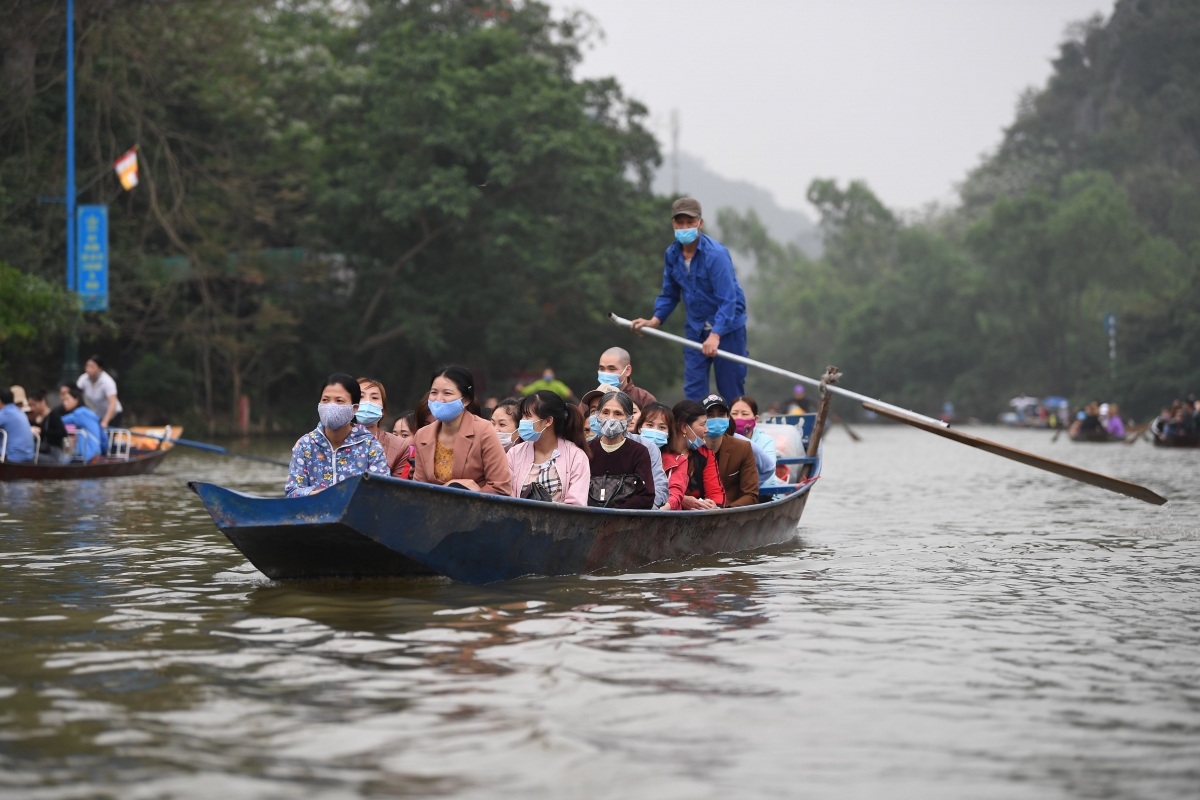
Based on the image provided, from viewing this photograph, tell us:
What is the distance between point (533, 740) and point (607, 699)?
0.61 m

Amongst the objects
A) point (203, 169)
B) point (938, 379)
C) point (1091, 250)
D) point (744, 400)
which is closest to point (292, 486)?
point (744, 400)

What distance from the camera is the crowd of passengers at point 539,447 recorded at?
25.3ft

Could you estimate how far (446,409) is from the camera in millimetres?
7840

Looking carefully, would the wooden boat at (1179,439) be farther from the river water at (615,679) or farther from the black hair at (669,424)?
the black hair at (669,424)

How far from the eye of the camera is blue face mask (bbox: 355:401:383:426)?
8.12 m

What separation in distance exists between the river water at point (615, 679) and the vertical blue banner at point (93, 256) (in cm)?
1456

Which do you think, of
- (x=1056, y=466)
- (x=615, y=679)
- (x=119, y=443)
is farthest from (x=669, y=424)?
(x=119, y=443)

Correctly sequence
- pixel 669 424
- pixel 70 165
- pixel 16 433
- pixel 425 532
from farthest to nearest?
pixel 70 165 → pixel 16 433 → pixel 669 424 → pixel 425 532

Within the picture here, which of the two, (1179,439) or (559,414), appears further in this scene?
(1179,439)

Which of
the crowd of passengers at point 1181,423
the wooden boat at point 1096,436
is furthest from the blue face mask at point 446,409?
the wooden boat at point 1096,436

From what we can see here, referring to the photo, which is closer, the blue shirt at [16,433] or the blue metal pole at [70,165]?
the blue shirt at [16,433]

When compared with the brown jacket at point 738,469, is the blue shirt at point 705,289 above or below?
above

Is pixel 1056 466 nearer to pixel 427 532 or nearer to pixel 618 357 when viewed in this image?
pixel 618 357

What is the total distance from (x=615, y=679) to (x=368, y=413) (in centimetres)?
332
